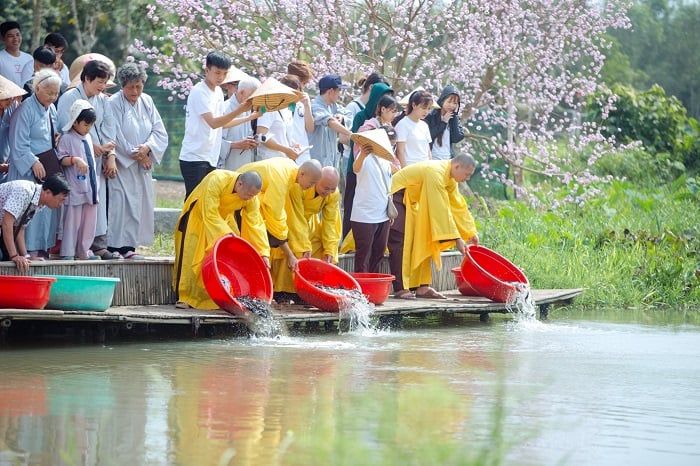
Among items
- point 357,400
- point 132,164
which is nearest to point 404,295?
point 132,164

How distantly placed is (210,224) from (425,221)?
8.32 feet

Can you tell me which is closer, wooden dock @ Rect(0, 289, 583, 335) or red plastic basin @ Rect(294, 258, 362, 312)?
wooden dock @ Rect(0, 289, 583, 335)

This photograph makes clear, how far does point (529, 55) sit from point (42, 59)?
28.8 feet

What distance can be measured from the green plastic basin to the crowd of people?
0.36 meters

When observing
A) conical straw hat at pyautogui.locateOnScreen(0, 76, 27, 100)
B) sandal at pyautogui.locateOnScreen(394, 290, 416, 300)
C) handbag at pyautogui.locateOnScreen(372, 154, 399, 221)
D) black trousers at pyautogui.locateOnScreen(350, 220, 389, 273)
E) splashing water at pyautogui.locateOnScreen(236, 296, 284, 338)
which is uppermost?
conical straw hat at pyautogui.locateOnScreen(0, 76, 27, 100)

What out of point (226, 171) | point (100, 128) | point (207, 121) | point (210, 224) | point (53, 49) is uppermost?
point (53, 49)

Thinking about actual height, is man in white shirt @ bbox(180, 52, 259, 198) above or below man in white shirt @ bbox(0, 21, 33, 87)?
below

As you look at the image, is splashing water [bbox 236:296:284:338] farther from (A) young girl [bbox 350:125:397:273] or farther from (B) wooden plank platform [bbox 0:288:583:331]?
(A) young girl [bbox 350:125:397:273]

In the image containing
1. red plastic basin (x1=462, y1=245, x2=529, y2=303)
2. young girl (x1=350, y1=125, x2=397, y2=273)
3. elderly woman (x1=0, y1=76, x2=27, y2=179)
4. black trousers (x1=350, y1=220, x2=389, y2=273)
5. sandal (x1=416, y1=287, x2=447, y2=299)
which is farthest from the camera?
sandal (x1=416, y1=287, x2=447, y2=299)

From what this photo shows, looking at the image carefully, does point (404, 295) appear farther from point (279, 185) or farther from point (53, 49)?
point (53, 49)

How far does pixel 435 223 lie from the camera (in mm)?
12258

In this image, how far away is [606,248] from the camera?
15789mm

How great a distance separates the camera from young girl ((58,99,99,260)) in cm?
1045

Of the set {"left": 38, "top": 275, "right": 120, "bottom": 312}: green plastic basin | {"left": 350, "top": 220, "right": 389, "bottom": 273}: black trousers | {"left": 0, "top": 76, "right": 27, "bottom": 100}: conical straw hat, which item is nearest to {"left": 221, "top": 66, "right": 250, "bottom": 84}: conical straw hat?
{"left": 350, "top": 220, "right": 389, "bottom": 273}: black trousers
